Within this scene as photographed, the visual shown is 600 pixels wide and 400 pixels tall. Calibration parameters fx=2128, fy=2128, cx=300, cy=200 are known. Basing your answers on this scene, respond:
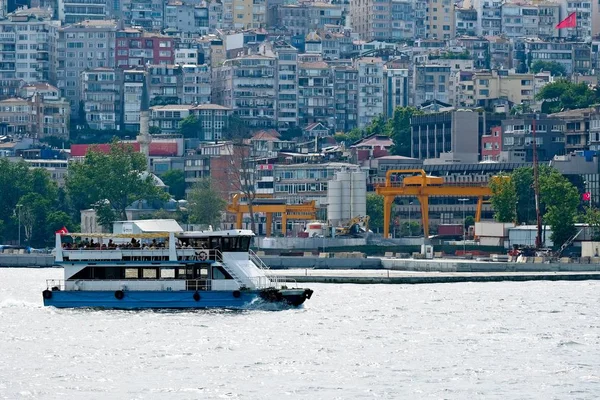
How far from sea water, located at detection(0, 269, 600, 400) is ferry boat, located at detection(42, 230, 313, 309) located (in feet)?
4.12

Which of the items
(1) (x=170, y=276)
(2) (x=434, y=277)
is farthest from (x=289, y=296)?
(2) (x=434, y=277)

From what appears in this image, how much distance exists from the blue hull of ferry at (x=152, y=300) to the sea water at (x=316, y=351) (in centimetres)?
105

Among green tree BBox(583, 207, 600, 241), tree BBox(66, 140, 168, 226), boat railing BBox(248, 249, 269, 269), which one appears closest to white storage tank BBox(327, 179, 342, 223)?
tree BBox(66, 140, 168, 226)

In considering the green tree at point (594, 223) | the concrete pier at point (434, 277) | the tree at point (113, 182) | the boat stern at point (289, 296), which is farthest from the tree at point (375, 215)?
the boat stern at point (289, 296)

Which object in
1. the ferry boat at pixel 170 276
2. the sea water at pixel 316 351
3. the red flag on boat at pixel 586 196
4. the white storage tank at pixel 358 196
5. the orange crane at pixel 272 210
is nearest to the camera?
the sea water at pixel 316 351

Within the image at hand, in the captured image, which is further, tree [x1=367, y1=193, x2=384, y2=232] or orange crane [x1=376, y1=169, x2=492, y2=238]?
tree [x1=367, y1=193, x2=384, y2=232]

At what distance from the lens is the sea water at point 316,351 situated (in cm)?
7188

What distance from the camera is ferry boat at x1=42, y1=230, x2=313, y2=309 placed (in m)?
101

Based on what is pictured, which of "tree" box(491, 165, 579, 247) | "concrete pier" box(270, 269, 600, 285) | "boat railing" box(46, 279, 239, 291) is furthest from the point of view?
"tree" box(491, 165, 579, 247)

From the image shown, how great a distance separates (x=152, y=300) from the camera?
334 feet

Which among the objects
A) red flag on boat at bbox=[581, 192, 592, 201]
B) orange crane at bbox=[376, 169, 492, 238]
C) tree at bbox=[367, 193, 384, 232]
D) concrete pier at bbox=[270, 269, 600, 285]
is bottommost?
tree at bbox=[367, 193, 384, 232]

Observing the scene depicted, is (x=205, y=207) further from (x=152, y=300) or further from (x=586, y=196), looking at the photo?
(x=152, y=300)

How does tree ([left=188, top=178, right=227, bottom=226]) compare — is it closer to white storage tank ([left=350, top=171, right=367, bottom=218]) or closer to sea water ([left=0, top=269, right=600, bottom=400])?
white storage tank ([left=350, top=171, right=367, bottom=218])

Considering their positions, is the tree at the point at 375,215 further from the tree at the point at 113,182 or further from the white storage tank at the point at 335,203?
the tree at the point at 113,182
